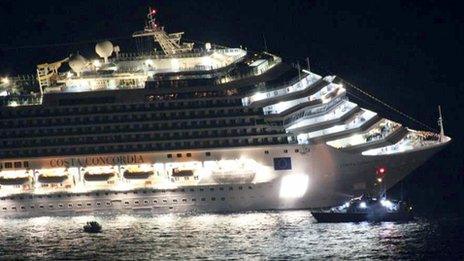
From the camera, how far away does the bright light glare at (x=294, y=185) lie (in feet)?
307

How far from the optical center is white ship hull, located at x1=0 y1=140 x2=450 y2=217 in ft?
306

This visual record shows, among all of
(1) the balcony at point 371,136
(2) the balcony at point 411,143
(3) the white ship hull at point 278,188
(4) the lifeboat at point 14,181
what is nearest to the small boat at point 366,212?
(3) the white ship hull at point 278,188

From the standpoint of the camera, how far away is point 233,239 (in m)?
84.6

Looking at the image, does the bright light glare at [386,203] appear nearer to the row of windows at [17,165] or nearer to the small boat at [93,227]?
the small boat at [93,227]

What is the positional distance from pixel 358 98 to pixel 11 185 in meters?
20.2

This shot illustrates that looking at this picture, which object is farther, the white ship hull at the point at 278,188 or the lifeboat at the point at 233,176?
the lifeboat at the point at 233,176

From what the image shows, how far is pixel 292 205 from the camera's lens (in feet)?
309

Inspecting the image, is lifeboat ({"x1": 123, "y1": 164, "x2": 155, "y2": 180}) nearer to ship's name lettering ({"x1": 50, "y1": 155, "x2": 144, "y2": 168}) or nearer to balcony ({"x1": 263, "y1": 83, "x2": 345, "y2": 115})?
ship's name lettering ({"x1": 50, "y1": 155, "x2": 144, "y2": 168})

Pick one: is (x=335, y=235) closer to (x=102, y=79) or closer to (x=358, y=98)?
(x=358, y=98)

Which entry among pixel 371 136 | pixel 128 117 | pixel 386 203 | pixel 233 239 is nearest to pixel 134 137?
pixel 128 117

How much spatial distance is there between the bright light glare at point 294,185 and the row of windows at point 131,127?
3837 millimetres

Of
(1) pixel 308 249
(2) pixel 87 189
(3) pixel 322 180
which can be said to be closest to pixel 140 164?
(2) pixel 87 189

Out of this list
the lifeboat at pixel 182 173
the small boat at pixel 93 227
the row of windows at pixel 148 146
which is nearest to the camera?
the small boat at pixel 93 227

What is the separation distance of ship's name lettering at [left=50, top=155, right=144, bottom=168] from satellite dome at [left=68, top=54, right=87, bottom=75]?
20.7 ft
